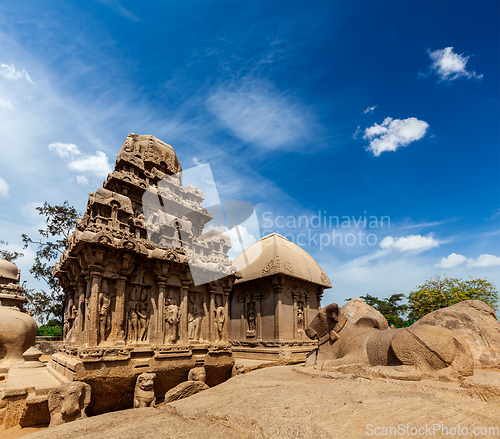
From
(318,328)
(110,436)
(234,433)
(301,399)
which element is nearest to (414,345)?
(301,399)

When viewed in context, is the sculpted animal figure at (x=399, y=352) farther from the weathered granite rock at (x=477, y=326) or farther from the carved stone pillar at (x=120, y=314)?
the carved stone pillar at (x=120, y=314)

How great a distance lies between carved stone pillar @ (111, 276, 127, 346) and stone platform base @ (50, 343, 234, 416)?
12.7 inches

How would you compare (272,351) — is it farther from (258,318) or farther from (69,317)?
(69,317)

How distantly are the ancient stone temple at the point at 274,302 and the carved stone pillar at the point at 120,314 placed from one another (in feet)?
23.0

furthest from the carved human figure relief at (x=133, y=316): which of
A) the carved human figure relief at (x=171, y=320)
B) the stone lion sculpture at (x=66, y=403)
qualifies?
the stone lion sculpture at (x=66, y=403)

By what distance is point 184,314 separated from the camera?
995 centimetres

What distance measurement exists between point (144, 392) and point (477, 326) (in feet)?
33.7

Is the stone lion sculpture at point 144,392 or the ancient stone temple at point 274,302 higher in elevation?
the ancient stone temple at point 274,302

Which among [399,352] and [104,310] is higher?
[104,310]

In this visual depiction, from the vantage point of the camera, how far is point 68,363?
25.6 ft

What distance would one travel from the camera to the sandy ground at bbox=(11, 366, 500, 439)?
3.62 m

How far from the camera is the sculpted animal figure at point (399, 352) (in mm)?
5180

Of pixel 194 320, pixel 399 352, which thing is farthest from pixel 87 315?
pixel 399 352

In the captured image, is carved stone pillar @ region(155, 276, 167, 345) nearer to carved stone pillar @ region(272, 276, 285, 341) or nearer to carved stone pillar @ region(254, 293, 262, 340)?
carved stone pillar @ region(272, 276, 285, 341)
